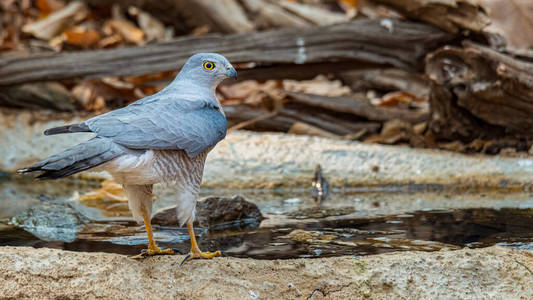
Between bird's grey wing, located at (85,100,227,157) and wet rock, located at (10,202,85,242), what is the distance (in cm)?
115

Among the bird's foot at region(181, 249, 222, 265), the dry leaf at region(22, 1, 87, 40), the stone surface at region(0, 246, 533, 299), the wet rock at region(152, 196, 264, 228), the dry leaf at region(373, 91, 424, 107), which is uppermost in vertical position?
the stone surface at region(0, 246, 533, 299)

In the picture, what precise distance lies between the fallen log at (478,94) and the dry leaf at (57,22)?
6130mm

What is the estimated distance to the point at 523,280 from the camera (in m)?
2.73

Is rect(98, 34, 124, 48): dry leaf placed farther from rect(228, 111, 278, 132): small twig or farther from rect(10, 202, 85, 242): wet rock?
rect(10, 202, 85, 242): wet rock

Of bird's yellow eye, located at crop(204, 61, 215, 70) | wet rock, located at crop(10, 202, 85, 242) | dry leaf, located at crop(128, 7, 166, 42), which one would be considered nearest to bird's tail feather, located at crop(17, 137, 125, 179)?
bird's yellow eye, located at crop(204, 61, 215, 70)

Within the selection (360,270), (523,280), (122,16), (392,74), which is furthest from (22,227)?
(122,16)

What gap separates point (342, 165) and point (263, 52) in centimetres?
168

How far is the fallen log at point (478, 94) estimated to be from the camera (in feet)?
17.0

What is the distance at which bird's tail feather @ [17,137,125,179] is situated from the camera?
2529mm

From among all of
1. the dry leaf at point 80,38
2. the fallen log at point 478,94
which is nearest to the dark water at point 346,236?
the fallen log at point 478,94

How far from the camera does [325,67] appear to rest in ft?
22.6

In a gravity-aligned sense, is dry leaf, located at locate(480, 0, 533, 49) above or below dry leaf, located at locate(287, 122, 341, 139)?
above

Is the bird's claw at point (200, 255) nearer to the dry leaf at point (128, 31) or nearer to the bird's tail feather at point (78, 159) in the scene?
the bird's tail feather at point (78, 159)

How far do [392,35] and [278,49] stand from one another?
1229 millimetres
